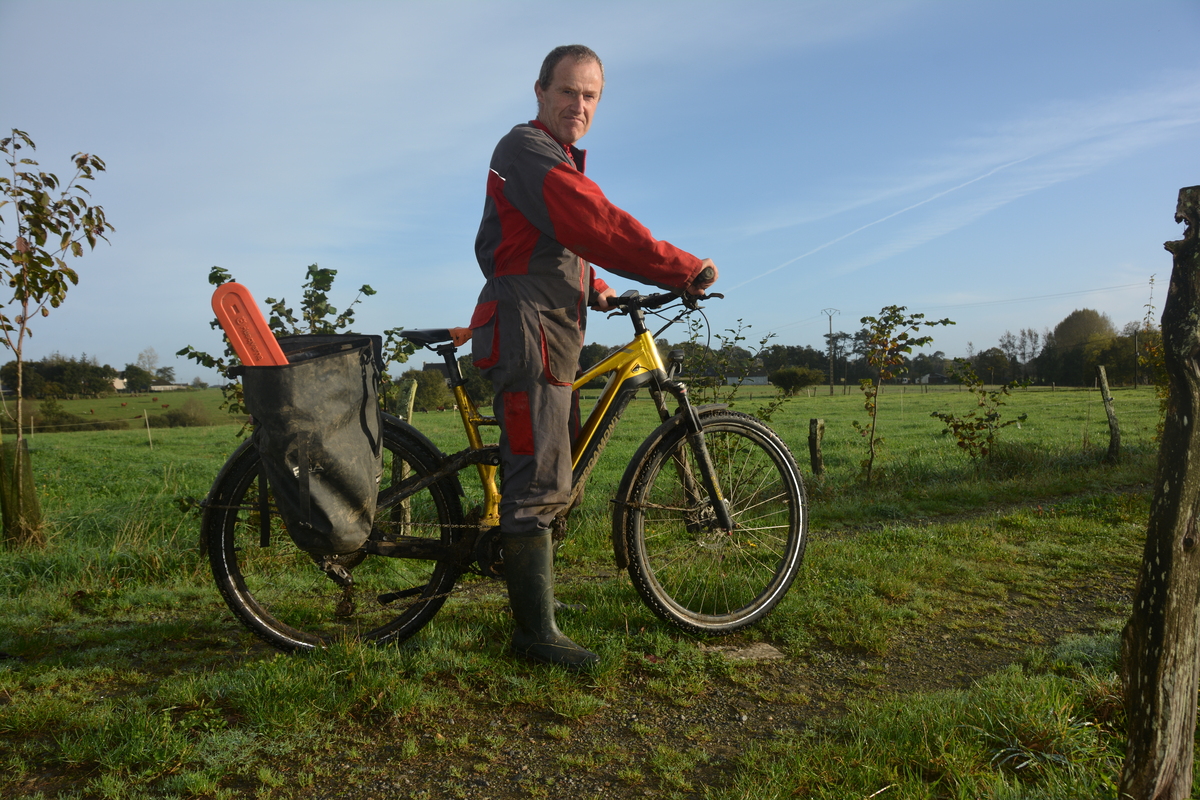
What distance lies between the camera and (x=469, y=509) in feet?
10.8

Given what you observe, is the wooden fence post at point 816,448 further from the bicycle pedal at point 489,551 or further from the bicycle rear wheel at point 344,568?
the bicycle pedal at point 489,551

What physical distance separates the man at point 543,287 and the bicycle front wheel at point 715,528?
1.53 ft

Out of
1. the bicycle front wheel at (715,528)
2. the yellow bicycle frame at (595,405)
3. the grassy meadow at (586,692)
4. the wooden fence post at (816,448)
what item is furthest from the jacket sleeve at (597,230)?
the wooden fence post at (816,448)

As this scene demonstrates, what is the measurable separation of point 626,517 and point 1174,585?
194 centimetres

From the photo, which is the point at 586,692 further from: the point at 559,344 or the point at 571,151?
the point at 571,151

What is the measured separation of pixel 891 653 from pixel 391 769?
2.21 m

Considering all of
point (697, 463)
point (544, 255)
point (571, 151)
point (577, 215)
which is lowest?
point (697, 463)

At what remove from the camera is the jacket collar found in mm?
2950

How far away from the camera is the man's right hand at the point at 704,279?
2.97 meters

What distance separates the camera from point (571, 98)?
2.89 metres

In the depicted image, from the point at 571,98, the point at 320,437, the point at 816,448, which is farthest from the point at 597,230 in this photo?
the point at 816,448

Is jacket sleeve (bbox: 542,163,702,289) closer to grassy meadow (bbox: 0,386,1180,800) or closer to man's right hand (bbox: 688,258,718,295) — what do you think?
man's right hand (bbox: 688,258,718,295)

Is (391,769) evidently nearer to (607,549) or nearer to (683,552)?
(683,552)

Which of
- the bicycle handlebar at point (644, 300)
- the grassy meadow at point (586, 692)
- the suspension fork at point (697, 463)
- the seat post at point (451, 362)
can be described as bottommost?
the grassy meadow at point (586, 692)
